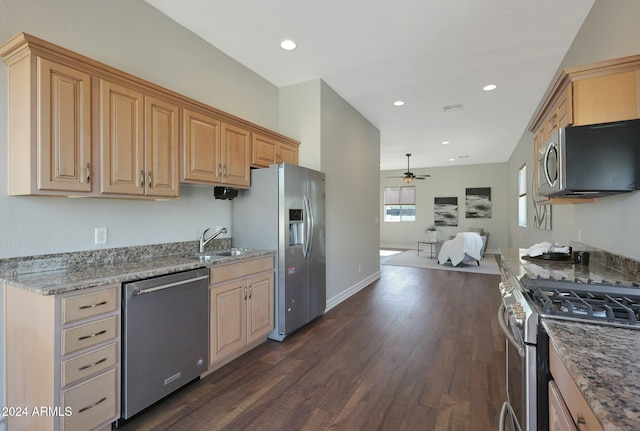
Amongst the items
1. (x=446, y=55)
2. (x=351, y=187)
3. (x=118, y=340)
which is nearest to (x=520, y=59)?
(x=446, y=55)

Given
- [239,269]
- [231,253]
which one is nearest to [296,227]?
[231,253]

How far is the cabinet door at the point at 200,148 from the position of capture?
2422 mm

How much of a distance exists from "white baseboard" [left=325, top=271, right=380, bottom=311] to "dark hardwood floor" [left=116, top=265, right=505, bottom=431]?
30 centimetres

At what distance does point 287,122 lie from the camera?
3973mm

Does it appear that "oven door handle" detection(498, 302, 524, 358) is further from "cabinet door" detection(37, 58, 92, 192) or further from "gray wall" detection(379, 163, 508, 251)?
"gray wall" detection(379, 163, 508, 251)

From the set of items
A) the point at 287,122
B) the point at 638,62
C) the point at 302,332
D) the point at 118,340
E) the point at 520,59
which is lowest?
the point at 302,332

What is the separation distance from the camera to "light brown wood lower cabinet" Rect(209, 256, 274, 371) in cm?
236

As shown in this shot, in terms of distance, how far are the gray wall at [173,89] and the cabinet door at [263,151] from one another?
48 cm

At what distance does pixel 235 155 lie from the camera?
288 centimetres

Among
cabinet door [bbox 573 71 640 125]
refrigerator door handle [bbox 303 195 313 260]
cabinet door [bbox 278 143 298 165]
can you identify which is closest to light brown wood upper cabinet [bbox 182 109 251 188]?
cabinet door [bbox 278 143 298 165]

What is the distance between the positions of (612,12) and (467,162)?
8229mm

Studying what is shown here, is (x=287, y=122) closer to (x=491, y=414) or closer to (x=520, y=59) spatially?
(x=520, y=59)

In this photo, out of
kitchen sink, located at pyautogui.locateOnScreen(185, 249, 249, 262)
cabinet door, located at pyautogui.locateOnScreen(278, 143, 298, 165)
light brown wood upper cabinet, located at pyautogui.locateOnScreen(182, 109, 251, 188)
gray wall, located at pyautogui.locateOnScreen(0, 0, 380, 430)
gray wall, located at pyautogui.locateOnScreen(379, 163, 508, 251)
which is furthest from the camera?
gray wall, located at pyautogui.locateOnScreen(379, 163, 508, 251)

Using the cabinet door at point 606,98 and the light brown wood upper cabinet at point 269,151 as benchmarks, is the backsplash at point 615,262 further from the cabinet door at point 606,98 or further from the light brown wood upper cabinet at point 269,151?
the light brown wood upper cabinet at point 269,151
